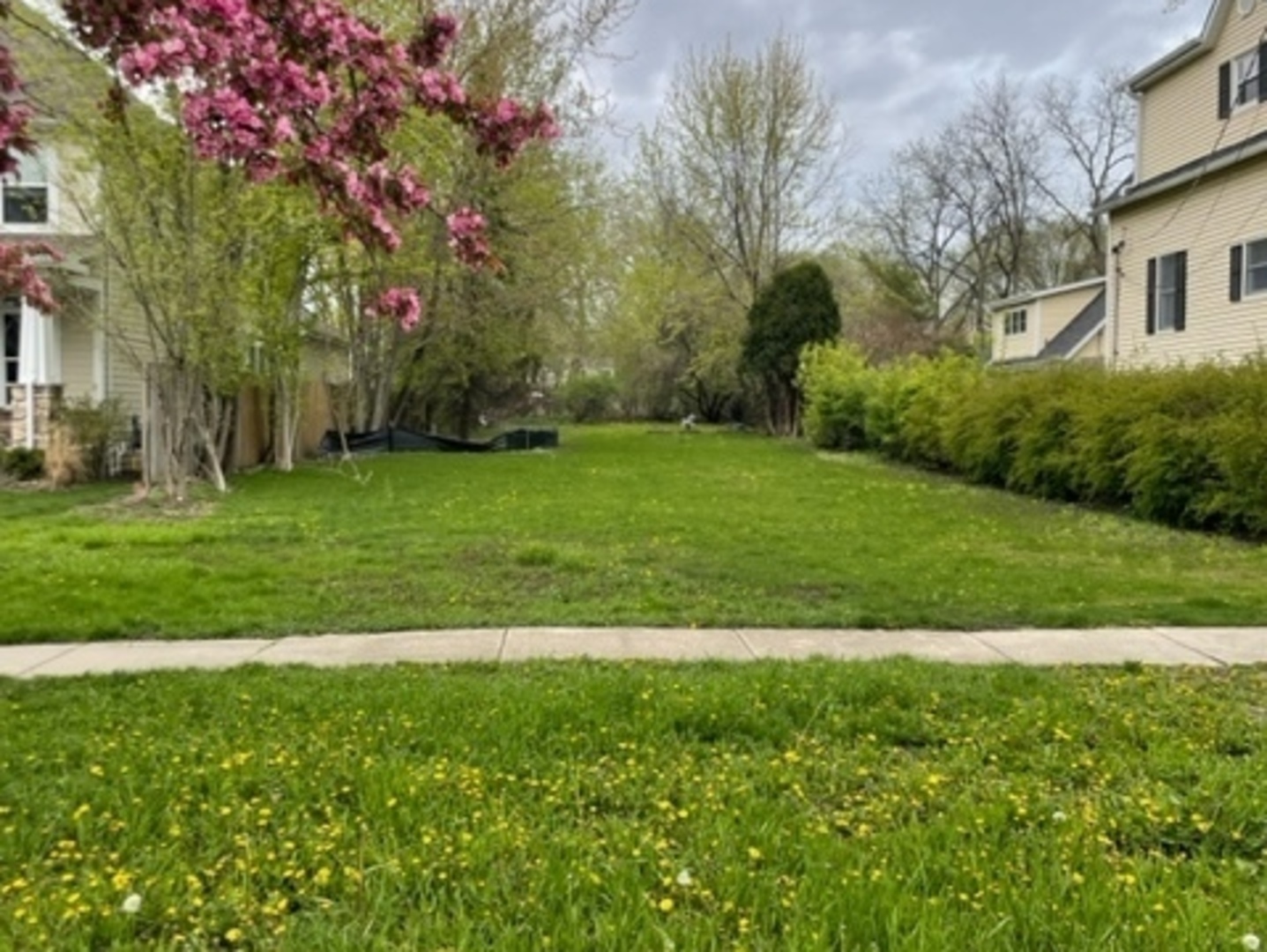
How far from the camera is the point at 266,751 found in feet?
12.1

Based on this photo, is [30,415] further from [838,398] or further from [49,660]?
[838,398]

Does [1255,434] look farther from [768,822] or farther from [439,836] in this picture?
[439,836]

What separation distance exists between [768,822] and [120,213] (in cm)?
1157

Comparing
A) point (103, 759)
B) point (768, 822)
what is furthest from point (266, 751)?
point (768, 822)

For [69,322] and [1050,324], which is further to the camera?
[1050,324]

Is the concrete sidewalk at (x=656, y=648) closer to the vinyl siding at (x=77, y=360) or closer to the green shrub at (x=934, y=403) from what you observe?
the green shrub at (x=934, y=403)

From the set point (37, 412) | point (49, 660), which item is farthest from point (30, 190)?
point (49, 660)

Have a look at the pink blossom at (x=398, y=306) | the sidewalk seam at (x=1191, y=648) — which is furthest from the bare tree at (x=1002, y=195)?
the pink blossom at (x=398, y=306)

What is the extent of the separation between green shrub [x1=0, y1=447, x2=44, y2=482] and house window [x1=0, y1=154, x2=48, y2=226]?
139 inches

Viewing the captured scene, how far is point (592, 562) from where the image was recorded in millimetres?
8094

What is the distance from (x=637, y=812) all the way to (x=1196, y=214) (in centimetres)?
1687

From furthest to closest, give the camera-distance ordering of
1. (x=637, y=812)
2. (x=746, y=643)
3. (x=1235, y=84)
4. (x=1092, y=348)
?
(x=1092, y=348)
(x=1235, y=84)
(x=746, y=643)
(x=637, y=812)

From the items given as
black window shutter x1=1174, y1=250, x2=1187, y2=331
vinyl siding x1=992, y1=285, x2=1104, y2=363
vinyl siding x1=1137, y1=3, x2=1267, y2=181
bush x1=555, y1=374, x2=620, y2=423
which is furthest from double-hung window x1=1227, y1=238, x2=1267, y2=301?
bush x1=555, y1=374, x2=620, y2=423

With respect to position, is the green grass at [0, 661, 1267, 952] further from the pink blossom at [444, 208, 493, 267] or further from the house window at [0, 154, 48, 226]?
the house window at [0, 154, 48, 226]
